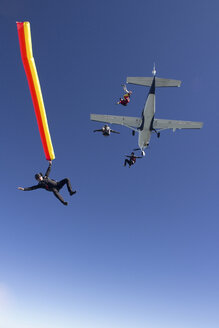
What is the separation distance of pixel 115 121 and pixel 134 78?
936cm

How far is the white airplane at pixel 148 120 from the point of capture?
31.6 meters

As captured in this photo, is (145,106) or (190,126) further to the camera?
(190,126)

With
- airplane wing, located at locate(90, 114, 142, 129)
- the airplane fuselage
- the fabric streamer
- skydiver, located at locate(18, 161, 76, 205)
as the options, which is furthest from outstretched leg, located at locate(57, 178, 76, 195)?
airplane wing, located at locate(90, 114, 142, 129)

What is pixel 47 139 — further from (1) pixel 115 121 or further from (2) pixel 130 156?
(1) pixel 115 121

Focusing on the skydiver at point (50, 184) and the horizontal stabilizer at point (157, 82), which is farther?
the horizontal stabilizer at point (157, 82)

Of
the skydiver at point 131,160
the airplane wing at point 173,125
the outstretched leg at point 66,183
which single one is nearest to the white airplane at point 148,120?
the airplane wing at point 173,125

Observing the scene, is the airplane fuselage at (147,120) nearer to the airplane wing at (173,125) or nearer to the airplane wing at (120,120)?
the airplane wing at (120,120)

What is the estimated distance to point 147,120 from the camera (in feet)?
111

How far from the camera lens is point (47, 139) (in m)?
9.98

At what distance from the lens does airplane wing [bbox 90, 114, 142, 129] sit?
38.2m

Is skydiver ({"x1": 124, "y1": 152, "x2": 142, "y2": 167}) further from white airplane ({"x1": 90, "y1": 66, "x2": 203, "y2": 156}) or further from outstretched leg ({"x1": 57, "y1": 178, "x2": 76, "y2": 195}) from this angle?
outstretched leg ({"x1": 57, "y1": 178, "x2": 76, "y2": 195})

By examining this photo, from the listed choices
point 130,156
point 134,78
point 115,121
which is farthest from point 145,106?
point 130,156

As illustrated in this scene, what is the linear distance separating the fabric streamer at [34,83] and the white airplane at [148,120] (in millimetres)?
20237

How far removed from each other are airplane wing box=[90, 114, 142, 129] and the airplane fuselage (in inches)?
154
